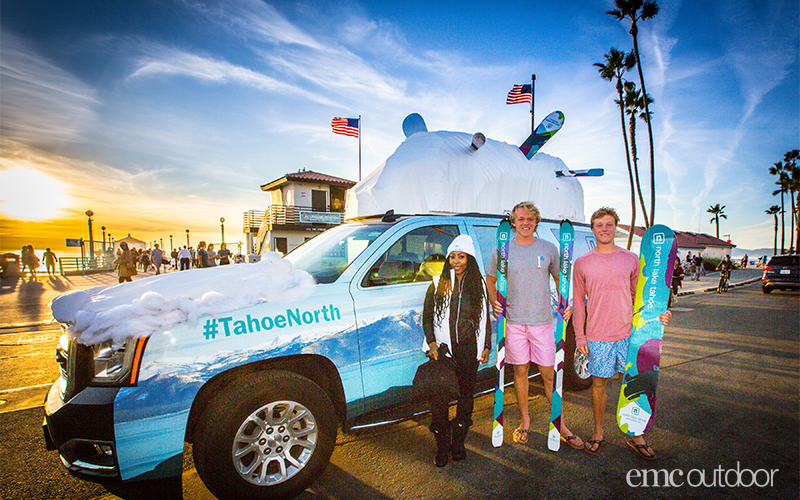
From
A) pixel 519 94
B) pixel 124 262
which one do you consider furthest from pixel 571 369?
pixel 124 262

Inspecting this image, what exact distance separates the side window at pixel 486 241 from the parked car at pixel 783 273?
17757 millimetres

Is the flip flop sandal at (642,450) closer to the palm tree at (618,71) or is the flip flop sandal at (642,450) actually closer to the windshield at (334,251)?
the windshield at (334,251)

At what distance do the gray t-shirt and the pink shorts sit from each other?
64mm

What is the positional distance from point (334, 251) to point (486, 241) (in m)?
1.48

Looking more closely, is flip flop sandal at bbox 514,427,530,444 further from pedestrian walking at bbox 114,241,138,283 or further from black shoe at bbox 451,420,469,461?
pedestrian walking at bbox 114,241,138,283

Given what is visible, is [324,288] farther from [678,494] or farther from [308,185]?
[308,185]

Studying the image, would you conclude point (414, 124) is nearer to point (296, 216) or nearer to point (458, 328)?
point (458, 328)

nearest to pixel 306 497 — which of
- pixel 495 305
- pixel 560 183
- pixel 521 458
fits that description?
pixel 521 458

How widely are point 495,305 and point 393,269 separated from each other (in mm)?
991

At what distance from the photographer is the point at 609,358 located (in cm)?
306

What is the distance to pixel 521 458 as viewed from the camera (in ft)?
9.82

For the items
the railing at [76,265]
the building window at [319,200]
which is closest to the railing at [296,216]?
the building window at [319,200]

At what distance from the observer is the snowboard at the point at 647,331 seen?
9.82 ft

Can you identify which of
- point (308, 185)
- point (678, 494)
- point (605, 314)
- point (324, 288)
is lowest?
point (678, 494)
